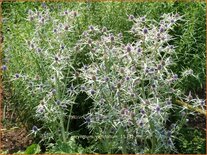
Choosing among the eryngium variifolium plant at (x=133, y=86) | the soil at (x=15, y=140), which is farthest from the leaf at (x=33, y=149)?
the soil at (x=15, y=140)

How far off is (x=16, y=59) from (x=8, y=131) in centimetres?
82

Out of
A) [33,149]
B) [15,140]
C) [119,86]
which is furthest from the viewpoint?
[15,140]

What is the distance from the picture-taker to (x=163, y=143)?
3922mm

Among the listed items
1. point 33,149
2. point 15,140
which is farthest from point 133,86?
point 15,140

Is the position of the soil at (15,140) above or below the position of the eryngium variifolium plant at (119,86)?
below

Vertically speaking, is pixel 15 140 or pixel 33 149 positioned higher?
pixel 15 140

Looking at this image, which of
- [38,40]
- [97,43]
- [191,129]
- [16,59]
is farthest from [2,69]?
[191,129]

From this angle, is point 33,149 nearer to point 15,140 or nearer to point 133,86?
point 15,140

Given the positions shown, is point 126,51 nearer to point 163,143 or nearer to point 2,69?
point 163,143

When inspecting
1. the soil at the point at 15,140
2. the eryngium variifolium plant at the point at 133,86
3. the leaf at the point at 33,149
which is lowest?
the leaf at the point at 33,149

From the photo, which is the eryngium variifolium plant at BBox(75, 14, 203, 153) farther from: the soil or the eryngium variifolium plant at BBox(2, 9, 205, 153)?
the soil

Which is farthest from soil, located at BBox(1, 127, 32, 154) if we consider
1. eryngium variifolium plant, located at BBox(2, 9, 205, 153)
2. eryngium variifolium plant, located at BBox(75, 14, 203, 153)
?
eryngium variifolium plant, located at BBox(75, 14, 203, 153)

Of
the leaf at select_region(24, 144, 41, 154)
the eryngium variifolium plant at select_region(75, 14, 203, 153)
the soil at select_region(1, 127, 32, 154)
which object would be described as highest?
the eryngium variifolium plant at select_region(75, 14, 203, 153)

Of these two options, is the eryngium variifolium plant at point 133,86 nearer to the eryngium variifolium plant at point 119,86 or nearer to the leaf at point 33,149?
the eryngium variifolium plant at point 119,86
